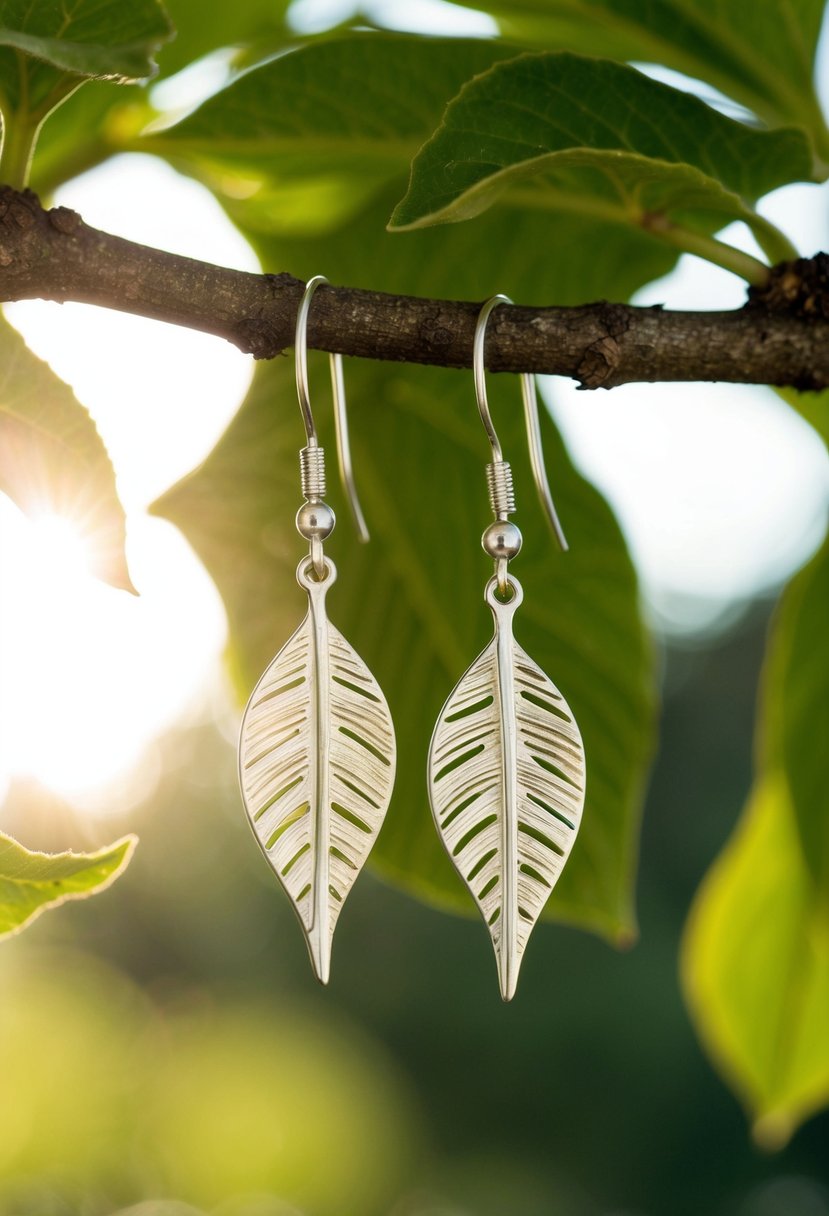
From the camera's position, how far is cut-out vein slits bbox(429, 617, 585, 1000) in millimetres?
316

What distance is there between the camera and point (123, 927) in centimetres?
809

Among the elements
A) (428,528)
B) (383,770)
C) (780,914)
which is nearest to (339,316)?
(383,770)

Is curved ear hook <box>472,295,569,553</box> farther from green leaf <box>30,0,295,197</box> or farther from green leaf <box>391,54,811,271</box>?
green leaf <box>30,0,295,197</box>

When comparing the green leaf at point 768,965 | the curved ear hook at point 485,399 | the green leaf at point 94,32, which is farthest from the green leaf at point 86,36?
the green leaf at point 768,965

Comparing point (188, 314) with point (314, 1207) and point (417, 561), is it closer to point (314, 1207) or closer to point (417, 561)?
point (417, 561)

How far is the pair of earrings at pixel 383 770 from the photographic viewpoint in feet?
1.01

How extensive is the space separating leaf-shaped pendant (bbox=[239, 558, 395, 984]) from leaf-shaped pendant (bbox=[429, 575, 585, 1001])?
2 cm

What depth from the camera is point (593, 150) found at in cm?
31

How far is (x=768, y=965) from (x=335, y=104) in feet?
1.76

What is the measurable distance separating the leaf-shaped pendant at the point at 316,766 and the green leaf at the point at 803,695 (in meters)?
0.35

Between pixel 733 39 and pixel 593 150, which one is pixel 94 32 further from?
pixel 733 39

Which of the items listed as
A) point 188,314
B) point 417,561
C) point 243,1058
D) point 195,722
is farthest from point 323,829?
point 195,722

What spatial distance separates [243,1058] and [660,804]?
13.2ft

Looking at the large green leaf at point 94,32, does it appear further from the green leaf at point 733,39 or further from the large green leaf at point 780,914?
the large green leaf at point 780,914
